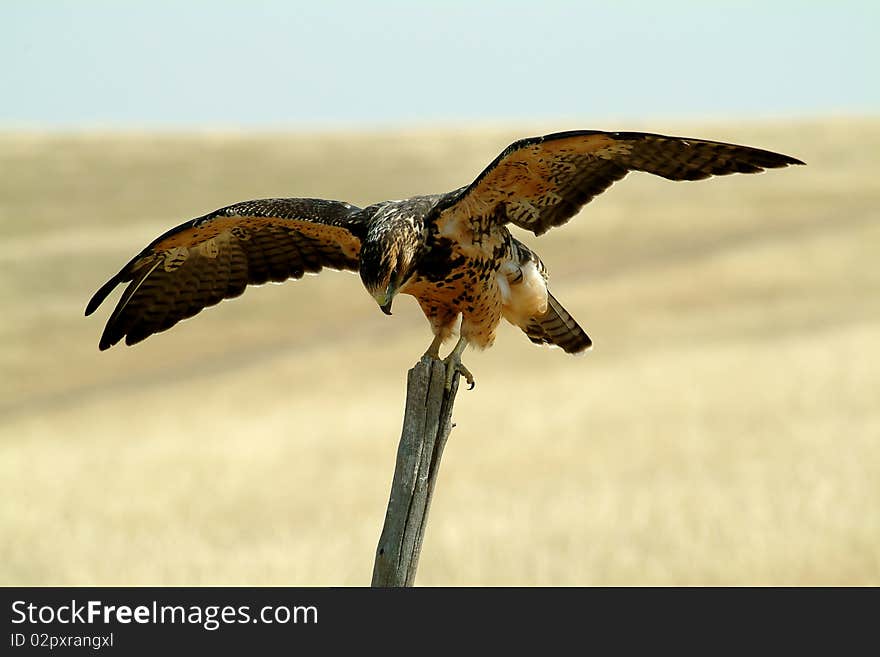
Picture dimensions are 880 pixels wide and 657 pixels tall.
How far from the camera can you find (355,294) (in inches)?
1040

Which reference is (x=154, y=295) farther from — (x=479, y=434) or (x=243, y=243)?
(x=479, y=434)

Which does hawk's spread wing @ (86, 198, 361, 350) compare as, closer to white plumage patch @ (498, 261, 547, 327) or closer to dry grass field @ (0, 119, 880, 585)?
white plumage patch @ (498, 261, 547, 327)

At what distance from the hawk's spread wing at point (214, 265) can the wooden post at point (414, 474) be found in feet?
4.39

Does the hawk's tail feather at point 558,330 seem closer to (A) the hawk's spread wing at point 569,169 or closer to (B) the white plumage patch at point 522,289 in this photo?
(B) the white plumage patch at point 522,289

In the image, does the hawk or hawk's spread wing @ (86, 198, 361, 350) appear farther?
hawk's spread wing @ (86, 198, 361, 350)

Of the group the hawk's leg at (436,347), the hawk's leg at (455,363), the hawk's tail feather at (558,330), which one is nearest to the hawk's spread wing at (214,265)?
the hawk's leg at (436,347)

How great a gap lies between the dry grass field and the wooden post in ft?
17.7

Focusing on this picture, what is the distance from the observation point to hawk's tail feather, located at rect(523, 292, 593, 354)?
252 inches

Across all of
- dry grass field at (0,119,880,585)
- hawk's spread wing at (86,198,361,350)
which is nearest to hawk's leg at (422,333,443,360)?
hawk's spread wing at (86,198,361,350)

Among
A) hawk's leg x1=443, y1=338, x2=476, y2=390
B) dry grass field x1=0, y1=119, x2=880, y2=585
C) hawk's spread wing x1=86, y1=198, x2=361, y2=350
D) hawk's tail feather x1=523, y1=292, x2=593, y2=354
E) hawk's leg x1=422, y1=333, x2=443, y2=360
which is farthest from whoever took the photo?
dry grass field x1=0, y1=119, x2=880, y2=585

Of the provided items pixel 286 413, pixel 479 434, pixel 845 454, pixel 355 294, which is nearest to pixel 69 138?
pixel 355 294

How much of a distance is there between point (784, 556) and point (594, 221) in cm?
2240

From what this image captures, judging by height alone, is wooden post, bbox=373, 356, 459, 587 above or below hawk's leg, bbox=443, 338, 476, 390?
below

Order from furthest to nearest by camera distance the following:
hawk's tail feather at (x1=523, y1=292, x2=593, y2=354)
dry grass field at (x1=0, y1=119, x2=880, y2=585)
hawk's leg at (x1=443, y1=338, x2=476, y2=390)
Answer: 1. dry grass field at (x1=0, y1=119, x2=880, y2=585)
2. hawk's tail feather at (x1=523, y1=292, x2=593, y2=354)
3. hawk's leg at (x1=443, y1=338, x2=476, y2=390)
